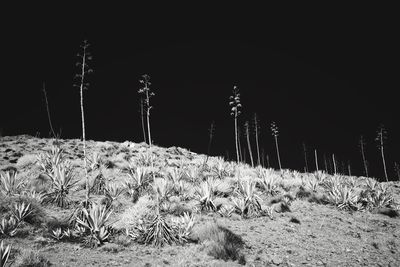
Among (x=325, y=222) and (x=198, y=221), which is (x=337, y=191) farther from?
(x=198, y=221)

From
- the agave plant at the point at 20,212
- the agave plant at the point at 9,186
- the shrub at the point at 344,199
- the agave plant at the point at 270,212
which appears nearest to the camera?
the agave plant at the point at 20,212

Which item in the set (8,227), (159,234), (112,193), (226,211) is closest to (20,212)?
(8,227)

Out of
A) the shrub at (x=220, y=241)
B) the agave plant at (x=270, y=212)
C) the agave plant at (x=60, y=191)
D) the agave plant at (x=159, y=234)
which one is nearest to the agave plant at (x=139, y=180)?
the agave plant at (x=60, y=191)

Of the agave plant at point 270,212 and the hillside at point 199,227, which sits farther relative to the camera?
the agave plant at point 270,212

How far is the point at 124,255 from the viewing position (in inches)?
266

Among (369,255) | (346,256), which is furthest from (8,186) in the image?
(369,255)

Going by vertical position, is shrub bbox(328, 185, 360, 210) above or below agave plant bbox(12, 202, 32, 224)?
below

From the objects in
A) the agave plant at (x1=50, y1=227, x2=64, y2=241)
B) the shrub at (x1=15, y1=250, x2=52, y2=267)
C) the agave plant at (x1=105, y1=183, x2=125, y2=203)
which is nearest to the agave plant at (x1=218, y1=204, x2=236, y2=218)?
the agave plant at (x1=105, y1=183, x2=125, y2=203)

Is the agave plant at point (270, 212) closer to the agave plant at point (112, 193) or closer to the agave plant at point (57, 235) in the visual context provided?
the agave plant at point (112, 193)

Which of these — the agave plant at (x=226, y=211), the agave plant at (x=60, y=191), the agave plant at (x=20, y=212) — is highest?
the agave plant at (x=60, y=191)

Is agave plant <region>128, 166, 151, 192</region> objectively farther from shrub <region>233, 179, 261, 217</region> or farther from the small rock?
the small rock

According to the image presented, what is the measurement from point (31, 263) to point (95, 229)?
1.95m

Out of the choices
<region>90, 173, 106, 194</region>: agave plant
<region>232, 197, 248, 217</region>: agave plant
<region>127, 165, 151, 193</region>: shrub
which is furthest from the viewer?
<region>127, 165, 151, 193</region>: shrub

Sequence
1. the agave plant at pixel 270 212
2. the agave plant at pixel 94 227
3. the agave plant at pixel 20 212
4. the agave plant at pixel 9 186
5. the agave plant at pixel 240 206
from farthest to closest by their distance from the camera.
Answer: the agave plant at pixel 240 206 < the agave plant at pixel 270 212 < the agave plant at pixel 9 186 < the agave plant at pixel 20 212 < the agave plant at pixel 94 227
